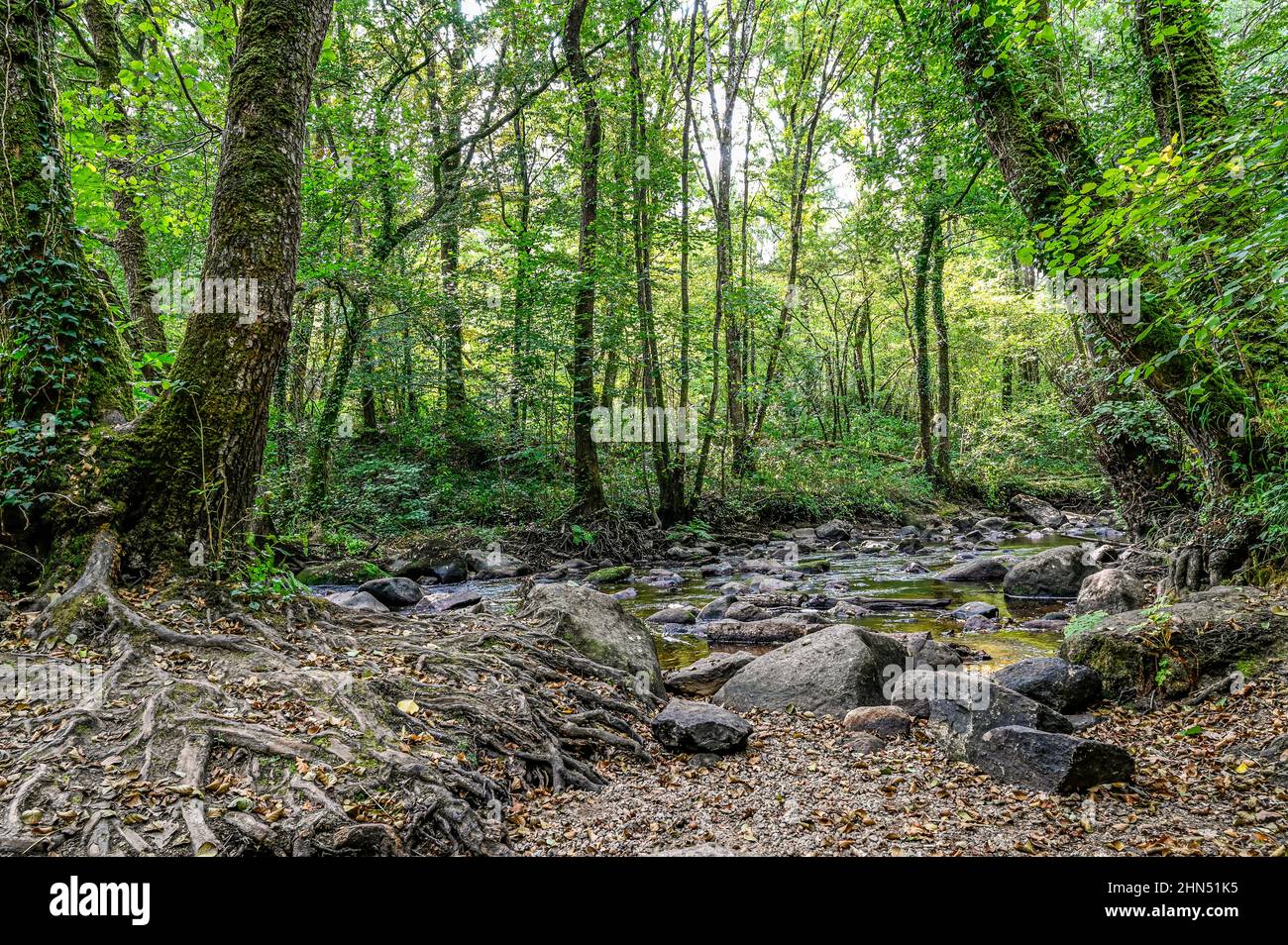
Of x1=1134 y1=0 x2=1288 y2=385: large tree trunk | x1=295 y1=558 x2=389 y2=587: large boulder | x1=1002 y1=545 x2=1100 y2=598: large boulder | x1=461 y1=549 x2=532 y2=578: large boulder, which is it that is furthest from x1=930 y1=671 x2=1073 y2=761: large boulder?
x1=295 y1=558 x2=389 y2=587: large boulder

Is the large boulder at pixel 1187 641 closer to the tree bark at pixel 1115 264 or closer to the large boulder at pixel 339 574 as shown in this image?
the tree bark at pixel 1115 264

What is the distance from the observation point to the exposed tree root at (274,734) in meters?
2.54

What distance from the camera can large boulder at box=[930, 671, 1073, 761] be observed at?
4.19 m

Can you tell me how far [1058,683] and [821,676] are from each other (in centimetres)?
182

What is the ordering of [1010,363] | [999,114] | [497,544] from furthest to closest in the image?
[1010,363] → [497,544] → [999,114]

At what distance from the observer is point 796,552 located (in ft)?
47.3

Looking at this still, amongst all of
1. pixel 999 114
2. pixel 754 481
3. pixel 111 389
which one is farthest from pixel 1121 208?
pixel 754 481

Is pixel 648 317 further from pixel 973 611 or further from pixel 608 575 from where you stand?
pixel 973 611

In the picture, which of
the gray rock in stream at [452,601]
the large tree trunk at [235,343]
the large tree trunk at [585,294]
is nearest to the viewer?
the large tree trunk at [235,343]

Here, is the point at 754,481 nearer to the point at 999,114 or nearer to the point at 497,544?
the point at 497,544
